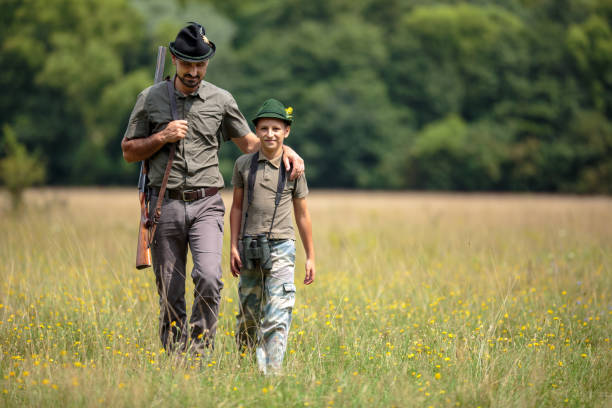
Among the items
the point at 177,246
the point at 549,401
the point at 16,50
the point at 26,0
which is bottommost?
the point at 549,401

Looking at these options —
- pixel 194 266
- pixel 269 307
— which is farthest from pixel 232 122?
pixel 269 307

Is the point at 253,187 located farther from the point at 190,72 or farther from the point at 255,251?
the point at 190,72

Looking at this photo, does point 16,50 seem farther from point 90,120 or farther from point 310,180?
point 310,180

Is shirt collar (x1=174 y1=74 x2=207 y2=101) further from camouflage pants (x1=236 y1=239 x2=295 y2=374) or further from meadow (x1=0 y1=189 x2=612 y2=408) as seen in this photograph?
meadow (x1=0 y1=189 x2=612 y2=408)

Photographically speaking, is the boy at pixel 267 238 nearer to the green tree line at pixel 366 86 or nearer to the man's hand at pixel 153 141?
the man's hand at pixel 153 141

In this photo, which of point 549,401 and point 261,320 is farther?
point 261,320

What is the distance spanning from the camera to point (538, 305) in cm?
657

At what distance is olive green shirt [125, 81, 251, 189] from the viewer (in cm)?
491

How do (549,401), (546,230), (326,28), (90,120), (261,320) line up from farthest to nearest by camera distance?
1. (326,28)
2. (90,120)
3. (546,230)
4. (261,320)
5. (549,401)

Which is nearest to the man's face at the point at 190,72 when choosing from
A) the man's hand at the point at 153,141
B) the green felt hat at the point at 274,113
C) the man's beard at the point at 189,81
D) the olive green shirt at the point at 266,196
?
the man's beard at the point at 189,81

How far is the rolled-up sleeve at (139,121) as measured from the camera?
4.96 metres

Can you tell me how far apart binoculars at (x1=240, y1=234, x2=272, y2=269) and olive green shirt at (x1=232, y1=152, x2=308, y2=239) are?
0.16 ft

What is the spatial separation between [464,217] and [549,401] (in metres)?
12.4

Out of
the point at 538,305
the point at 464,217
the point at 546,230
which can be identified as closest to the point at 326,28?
the point at 464,217
